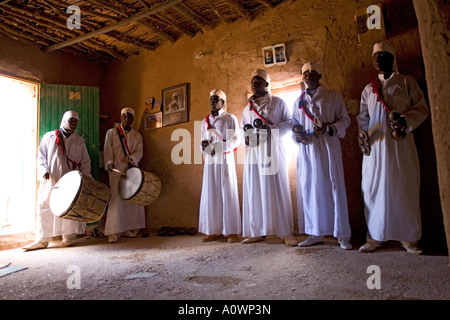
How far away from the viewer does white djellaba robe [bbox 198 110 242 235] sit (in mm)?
4617

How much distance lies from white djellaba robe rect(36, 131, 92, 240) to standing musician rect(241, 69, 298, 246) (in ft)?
9.30

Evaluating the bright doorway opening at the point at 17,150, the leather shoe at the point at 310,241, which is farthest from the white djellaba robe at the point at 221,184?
the bright doorway opening at the point at 17,150

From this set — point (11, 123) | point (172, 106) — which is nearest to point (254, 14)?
point (172, 106)

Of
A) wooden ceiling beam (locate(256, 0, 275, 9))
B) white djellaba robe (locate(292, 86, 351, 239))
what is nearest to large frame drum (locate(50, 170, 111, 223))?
white djellaba robe (locate(292, 86, 351, 239))

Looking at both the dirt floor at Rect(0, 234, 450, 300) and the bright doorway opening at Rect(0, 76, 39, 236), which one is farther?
the bright doorway opening at Rect(0, 76, 39, 236)

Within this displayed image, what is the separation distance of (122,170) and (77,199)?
1.52 meters

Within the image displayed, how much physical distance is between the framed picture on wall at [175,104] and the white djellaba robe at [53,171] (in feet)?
5.30

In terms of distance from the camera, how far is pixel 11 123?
24.3 ft

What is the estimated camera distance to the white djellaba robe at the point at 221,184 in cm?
462

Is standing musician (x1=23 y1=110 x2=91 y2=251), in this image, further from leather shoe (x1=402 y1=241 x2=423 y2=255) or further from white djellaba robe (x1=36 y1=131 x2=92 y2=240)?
leather shoe (x1=402 y1=241 x2=423 y2=255)

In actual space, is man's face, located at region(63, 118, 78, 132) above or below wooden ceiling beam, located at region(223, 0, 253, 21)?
below

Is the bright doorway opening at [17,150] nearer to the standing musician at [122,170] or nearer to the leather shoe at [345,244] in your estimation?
the standing musician at [122,170]

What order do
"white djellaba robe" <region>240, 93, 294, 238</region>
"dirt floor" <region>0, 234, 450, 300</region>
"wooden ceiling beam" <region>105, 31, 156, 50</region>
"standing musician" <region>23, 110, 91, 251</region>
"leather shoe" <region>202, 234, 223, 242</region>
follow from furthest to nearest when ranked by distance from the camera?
"wooden ceiling beam" <region>105, 31, 156, 50</region>
"standing musician" <region>23, 110, 91, 251</region>
"leather shoe" <region>202, 234, 223, 242</region>
"white djellaba robe" <region>240, 93, 294, 238</region>
"dirt floor" <region>0, 234, 450, 300</region>

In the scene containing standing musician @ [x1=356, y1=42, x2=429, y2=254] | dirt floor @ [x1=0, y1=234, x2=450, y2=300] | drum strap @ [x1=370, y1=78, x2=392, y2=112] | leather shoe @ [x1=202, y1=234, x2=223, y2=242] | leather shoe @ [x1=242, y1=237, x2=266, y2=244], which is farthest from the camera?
leather shoe @ [x1=202, y1=234, x2=223, y2=242]
